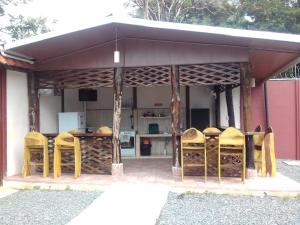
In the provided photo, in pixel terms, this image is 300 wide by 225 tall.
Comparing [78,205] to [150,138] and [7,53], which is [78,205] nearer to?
[7,53]

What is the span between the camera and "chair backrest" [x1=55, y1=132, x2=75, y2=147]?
7371 millimetres

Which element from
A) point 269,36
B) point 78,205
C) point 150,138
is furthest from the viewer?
point 150,138

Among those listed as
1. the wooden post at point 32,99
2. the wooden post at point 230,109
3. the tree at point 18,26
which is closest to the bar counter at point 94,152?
the wooden post at point 32,99

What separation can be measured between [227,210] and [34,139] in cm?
410

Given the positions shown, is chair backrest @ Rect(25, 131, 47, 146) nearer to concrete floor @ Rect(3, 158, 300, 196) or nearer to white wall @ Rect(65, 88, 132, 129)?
concrete floor @ Rect(3, 158, 300, 196)

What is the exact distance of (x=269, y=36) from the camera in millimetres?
6441

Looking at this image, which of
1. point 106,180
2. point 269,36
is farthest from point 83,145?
point 269,36

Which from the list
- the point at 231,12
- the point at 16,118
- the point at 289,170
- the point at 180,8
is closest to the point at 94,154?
the point at 16,118

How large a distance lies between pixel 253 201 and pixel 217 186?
0.83m

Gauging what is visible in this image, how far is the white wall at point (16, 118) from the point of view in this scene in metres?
7.60

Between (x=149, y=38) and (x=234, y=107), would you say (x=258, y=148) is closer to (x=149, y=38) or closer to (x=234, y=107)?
(x=149, y=38)

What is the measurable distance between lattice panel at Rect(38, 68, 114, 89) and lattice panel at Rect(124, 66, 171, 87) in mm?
517

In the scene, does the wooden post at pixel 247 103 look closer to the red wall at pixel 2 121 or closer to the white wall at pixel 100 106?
the red wall at pixel 2 121

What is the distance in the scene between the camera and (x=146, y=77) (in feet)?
27.7
